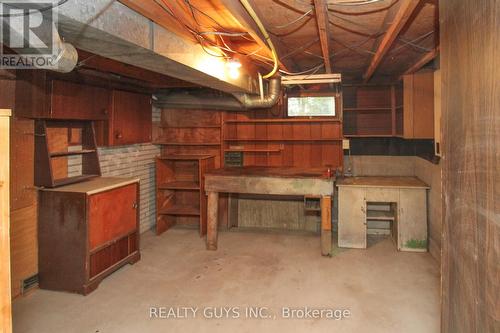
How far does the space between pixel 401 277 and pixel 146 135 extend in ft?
11.3

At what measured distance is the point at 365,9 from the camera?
249cm

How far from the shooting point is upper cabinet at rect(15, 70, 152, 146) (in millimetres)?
2928

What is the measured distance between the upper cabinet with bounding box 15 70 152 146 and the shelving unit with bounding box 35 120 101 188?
0.55ft

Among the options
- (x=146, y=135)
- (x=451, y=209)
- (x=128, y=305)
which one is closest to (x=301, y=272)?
(x=128, y=305)

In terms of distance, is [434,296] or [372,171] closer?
[434,296]

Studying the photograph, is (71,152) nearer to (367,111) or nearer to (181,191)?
(181,191)

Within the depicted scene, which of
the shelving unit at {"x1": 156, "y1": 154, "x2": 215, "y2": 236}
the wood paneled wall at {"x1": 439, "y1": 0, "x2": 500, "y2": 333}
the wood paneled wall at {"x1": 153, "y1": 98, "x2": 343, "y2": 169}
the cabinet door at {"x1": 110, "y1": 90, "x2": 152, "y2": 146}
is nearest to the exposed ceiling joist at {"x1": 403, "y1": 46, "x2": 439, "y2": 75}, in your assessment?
the wood paneled wall at {"x1": 153, "y1": 98, "x2": 343, "y2": 169}

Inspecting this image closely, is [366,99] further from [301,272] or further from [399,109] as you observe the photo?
[301,272]

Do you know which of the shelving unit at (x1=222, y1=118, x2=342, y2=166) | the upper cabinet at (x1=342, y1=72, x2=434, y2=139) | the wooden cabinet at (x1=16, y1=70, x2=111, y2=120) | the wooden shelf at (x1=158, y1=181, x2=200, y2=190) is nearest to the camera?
the wooden cabinet at (x1=16, y1=70, x2=111, y2=120)

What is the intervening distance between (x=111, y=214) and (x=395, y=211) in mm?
3228

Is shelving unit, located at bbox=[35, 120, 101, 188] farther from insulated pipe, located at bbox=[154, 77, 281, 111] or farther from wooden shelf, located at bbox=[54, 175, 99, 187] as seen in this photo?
insulated pipe, located at bbox=[154, 77, 281, 111]

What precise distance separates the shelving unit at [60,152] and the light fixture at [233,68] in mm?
1561

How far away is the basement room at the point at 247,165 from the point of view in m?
1.35

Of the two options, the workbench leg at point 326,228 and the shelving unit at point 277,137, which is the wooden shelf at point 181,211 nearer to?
the shelving unit at point 277,137
